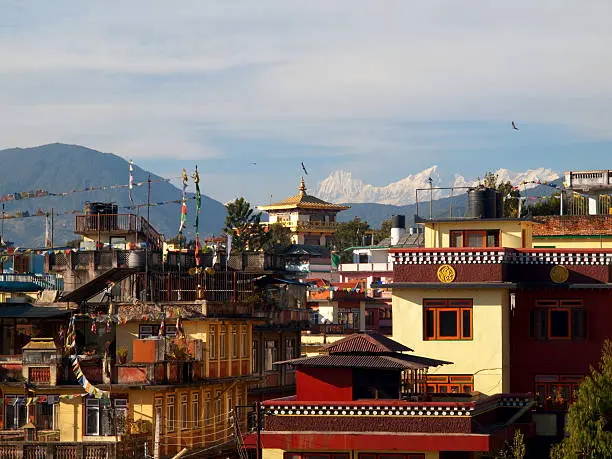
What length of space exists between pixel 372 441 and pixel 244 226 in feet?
356

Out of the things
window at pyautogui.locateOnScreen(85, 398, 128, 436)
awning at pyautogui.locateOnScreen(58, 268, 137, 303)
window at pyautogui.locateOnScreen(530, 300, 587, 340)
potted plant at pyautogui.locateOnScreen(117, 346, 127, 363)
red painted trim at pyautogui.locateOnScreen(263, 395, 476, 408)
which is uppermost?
awning at pyautogui.locateOnScreen(58, 268, 137, 303)

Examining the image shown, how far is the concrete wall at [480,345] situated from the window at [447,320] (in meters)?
0.19

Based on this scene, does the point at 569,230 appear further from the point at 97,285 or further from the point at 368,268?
the point at 368,268

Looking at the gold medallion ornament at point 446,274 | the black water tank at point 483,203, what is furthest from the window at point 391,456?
the black water tank at point 483,203

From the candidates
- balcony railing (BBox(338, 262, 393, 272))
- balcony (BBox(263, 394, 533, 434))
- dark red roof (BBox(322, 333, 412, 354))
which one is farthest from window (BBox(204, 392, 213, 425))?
balcony railing (BBox(338, 262, 393, 272))

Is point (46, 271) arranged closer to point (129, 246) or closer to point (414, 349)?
point (129, 246)

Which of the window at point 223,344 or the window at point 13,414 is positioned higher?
the window at point 223,344

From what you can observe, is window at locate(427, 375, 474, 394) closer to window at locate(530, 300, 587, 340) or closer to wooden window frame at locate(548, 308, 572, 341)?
window at locate(530, 300, 587, 340)

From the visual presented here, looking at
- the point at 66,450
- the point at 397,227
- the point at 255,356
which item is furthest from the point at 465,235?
the point at 397,227

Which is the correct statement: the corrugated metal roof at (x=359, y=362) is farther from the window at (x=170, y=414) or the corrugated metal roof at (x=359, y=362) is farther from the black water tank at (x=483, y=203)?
the black water tank at (x=483, y=203)

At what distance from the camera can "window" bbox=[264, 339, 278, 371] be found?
73.8m

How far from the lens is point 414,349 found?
54.8 meters

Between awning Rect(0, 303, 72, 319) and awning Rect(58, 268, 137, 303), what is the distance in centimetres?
87

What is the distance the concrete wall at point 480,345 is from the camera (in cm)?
5431
